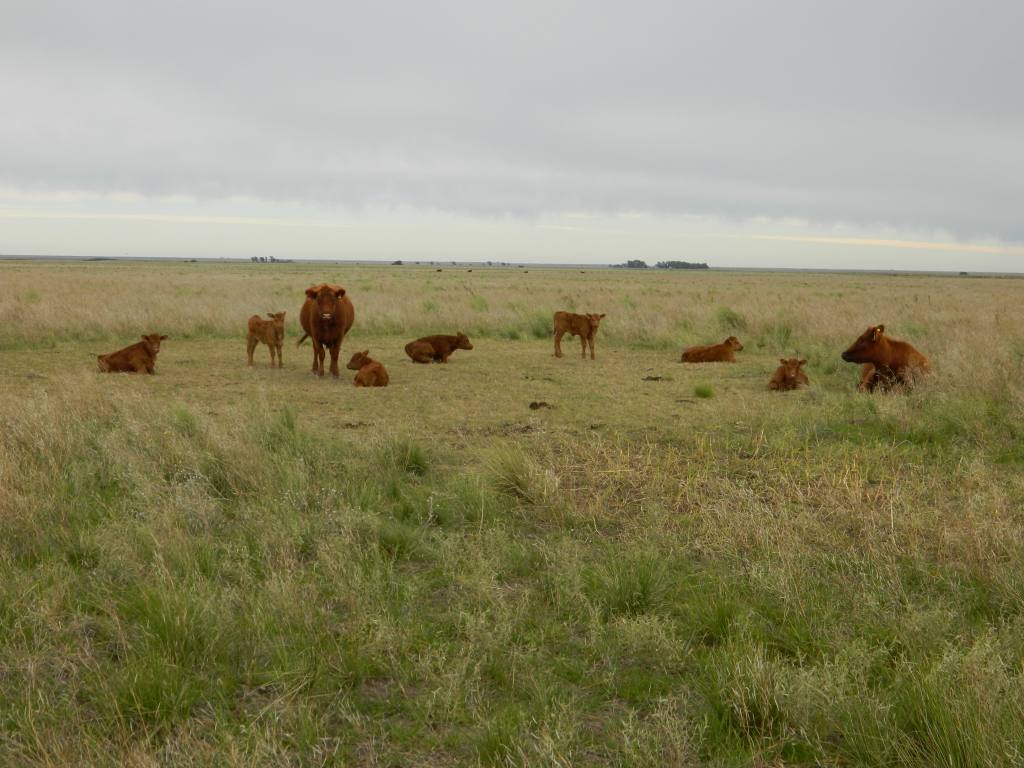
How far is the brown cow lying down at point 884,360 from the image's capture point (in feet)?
35.3

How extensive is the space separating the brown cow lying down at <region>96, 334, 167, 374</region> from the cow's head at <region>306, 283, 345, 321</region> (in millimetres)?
2600

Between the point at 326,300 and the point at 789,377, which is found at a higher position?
the point at 326,300

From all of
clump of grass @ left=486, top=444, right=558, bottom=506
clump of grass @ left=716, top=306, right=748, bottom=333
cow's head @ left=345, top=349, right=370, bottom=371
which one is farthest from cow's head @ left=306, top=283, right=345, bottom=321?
clump of grass @ left=716, top=306, right=748, bottom=333

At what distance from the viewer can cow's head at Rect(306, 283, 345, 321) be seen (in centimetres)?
1234

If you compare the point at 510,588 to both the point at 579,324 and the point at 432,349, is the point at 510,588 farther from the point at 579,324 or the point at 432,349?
the point at 579,324

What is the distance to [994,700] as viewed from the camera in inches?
112

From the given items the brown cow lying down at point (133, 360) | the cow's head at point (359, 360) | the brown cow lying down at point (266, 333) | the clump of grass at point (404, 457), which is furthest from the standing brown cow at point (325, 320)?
the clump of grass at point (404, 457)

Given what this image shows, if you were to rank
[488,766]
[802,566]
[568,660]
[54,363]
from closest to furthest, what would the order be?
[488,766] → [568,660] → [802,566] → [54,363]

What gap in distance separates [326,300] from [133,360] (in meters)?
3.40

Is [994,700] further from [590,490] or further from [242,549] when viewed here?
[242,549]

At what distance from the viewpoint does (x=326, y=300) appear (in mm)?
12461

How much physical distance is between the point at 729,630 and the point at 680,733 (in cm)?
96

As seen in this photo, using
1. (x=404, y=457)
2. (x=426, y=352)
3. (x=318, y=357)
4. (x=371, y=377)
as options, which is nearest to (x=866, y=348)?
(x=404, y=457)

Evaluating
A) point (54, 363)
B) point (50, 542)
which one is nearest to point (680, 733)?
point (50, 542)
